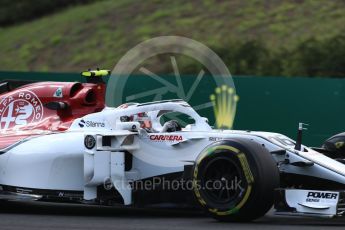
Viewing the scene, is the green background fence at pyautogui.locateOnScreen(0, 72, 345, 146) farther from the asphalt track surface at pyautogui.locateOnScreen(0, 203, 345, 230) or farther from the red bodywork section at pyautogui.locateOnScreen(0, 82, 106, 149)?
the asphalt track surface at pyautogui.locateOnScreen(0, 203, 345, 230)

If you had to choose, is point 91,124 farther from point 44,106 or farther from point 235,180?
point 235,180

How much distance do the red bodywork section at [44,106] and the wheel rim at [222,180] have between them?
244 centimetres

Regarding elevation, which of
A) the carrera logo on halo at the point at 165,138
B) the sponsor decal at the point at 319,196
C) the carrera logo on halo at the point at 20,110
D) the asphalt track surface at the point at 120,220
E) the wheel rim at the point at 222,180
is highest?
the carrera logo on halo at the point at 20,110

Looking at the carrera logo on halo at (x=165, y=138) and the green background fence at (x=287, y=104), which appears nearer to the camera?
the carrera logo on halo at (x=165, y=138)

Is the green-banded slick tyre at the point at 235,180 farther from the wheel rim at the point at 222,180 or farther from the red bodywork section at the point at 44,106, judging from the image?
the red bodywork section at the point at 44,106

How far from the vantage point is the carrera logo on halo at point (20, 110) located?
1159cm

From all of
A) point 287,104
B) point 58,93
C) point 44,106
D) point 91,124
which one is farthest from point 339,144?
point 287,104

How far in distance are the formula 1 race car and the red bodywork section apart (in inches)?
0.7

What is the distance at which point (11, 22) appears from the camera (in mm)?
42781

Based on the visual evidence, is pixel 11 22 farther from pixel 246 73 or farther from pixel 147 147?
pixel 147 147

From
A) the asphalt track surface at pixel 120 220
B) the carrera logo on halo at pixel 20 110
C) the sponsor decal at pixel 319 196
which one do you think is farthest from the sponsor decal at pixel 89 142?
the sponsor decal at pixel 319 196

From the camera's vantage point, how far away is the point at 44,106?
11.5 meters

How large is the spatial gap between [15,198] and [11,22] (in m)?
33.2

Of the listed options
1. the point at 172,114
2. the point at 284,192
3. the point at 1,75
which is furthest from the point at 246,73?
the point at 284,192
